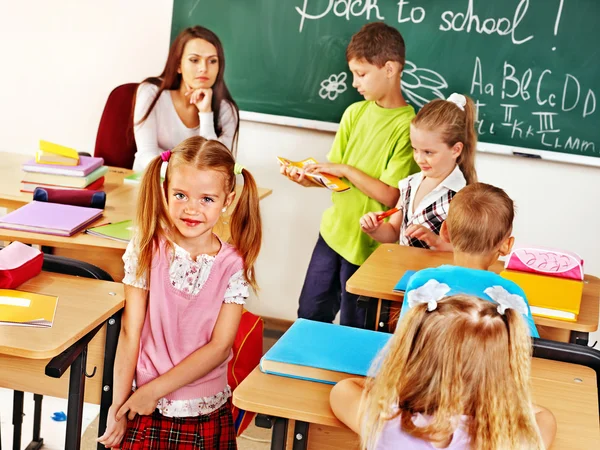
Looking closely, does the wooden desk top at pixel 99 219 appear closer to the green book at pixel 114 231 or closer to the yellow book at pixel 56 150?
the green book at pixel 114 231

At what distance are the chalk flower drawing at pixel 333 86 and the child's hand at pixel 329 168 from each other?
727 millimetres

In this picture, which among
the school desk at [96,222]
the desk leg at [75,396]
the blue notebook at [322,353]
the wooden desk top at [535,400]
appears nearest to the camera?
the wooden desk top at [535,400]

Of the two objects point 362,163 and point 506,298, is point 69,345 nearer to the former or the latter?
point 506,298

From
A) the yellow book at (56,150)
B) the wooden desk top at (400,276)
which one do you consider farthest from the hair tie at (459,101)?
the yellow book at (56,150)

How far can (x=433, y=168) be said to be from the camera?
280cm

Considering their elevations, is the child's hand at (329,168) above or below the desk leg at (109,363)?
above

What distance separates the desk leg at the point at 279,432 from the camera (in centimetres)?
161

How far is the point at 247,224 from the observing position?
2156 millimetres

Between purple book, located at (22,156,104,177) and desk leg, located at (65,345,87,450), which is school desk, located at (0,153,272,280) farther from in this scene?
desk leg, located at (65,345,87,450)

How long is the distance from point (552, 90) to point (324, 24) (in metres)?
1.05

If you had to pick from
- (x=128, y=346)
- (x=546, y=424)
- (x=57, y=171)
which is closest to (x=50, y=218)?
(x=57, y=171)

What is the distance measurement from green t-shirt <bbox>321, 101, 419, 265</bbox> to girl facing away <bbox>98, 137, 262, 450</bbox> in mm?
1137

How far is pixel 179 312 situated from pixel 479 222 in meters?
0.84

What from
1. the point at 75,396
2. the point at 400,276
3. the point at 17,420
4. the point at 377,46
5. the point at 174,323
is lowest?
the point at 17,420
